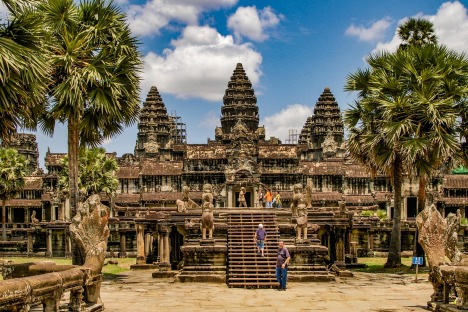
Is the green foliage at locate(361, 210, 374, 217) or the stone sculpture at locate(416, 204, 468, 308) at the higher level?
the stone sculpture at locate(416, 204, 468, 308)

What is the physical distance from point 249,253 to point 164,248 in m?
4.82

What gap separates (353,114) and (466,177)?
41.1 m

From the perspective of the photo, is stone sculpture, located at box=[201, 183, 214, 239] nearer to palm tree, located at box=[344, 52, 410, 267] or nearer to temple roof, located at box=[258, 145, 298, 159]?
palm tree, located at box=[344, 52, 410, 267]

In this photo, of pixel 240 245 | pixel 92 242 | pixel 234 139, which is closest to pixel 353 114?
pixel 240 245

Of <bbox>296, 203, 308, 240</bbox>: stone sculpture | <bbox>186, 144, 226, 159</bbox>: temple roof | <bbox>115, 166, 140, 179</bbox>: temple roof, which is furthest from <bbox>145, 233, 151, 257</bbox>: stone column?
<bbox>115, 166, 140, 179</bbox>: temple roof

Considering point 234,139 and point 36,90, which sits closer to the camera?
point 36,90

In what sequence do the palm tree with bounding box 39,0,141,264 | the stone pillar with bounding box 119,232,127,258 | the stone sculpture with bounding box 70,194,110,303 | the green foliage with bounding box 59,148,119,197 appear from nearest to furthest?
1. the stone sculpture with bounding box 70,194,110,303
2. the palm tree with bounding box 39,0,141,264
3. the stone pillar with bounding box 119,232,127,258
4. the green foliage with bounding box 59,148,119,197

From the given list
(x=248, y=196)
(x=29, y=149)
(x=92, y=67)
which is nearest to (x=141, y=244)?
(x=92, y=67)

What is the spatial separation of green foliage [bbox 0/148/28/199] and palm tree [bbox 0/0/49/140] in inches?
1344

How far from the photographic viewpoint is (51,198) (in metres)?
62.1

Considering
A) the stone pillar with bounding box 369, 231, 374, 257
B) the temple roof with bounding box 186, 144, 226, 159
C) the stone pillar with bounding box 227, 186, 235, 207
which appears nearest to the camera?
the stone pillar with bounding box 369, 231, 374, 257

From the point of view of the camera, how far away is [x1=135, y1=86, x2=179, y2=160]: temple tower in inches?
3410

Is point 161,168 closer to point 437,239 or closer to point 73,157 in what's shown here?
point 73,157

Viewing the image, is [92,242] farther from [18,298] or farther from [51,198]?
[51,198]
